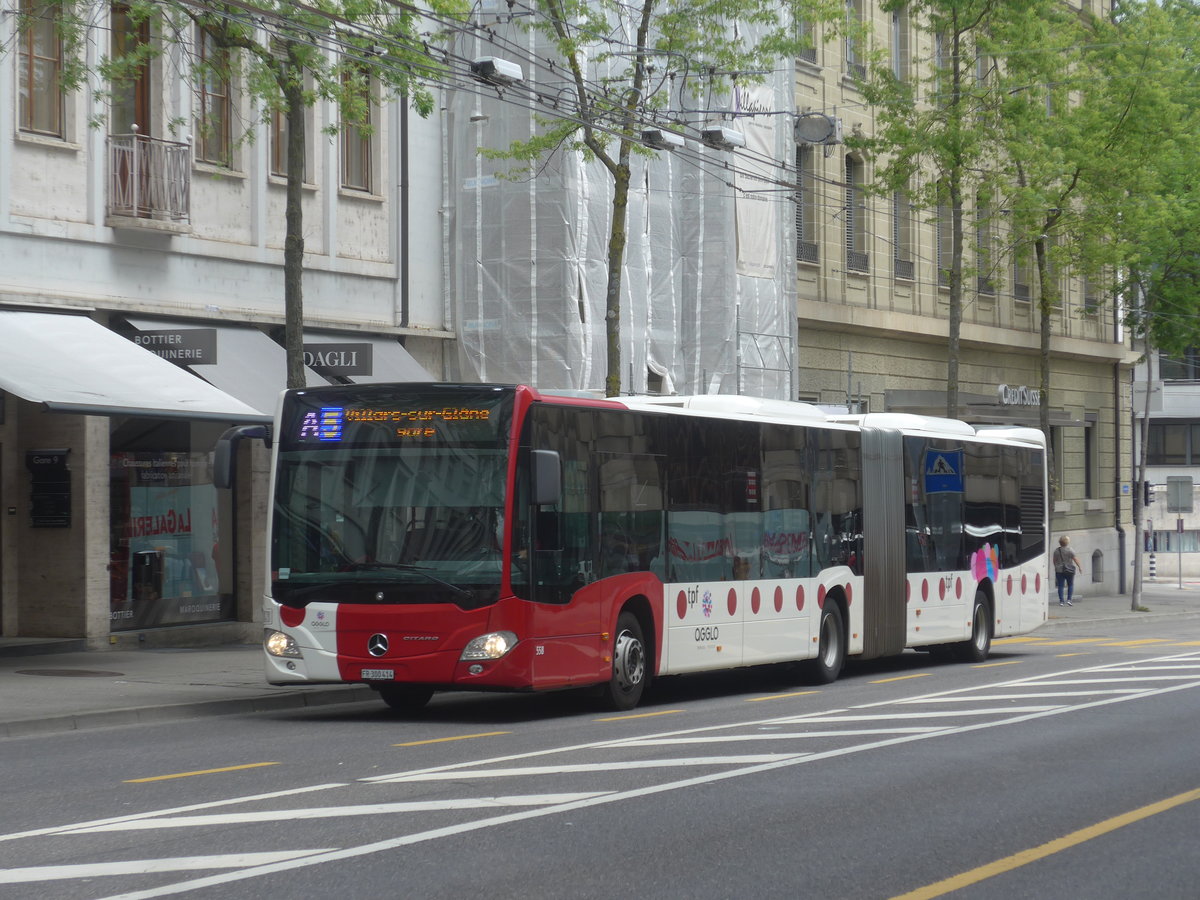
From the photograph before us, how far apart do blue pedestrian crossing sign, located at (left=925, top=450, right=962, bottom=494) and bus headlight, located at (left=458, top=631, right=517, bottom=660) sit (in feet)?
32.7

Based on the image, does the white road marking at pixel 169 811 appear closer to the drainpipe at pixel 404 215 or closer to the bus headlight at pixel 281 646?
the bus headlight at pixel 281 646

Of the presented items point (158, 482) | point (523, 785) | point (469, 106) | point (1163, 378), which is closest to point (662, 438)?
point (523, 785)

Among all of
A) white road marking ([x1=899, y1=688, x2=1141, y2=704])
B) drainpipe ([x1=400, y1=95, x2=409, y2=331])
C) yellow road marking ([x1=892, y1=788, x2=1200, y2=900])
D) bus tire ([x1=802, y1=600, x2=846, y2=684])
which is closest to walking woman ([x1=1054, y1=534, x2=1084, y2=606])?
drainpipe ([x1=400, y1=95, x2=409, y2=331])

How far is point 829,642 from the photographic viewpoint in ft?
67.5

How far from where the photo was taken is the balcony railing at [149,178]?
880 inches

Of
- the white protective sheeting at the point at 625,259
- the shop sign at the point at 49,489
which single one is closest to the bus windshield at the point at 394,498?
the shop sign at the point at 49,489

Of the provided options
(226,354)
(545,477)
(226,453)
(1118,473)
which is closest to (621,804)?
(545,477)

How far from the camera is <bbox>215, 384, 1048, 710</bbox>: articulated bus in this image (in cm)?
1484

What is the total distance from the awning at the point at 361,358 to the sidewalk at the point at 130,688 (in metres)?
3.86

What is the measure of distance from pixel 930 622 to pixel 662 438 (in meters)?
7.64

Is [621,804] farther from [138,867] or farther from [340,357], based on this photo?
[340,357]

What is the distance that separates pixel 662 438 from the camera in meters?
17.0

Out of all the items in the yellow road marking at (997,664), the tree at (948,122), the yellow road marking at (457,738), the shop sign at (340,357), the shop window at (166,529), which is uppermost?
the tree at (948,122)

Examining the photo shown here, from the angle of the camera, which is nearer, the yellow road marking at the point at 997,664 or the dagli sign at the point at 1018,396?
the yellow road marking at the point at 997,664
